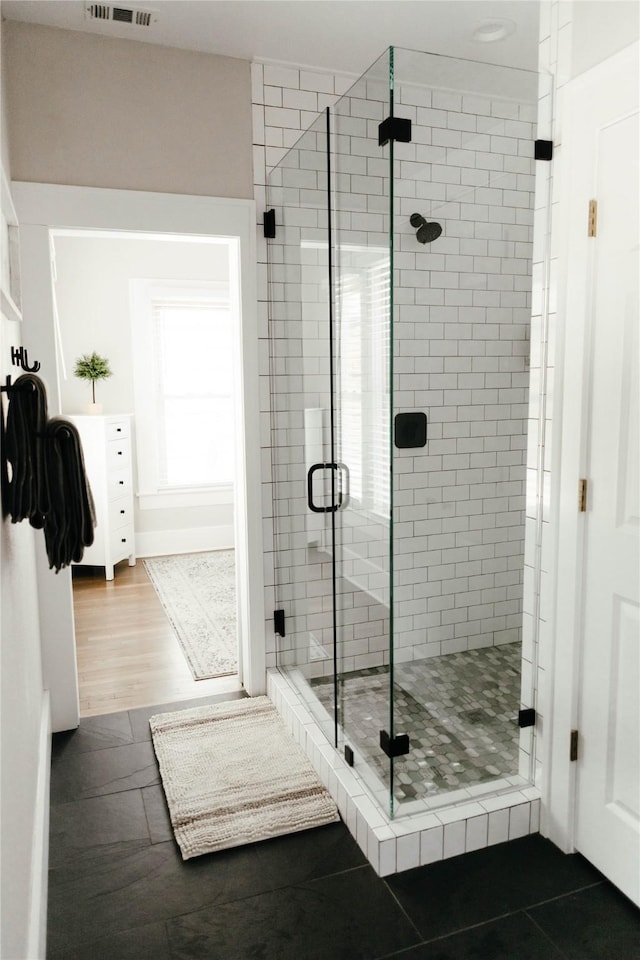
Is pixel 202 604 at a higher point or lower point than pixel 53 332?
lower

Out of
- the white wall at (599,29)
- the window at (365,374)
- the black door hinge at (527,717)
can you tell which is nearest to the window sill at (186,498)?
the window at (365,374)

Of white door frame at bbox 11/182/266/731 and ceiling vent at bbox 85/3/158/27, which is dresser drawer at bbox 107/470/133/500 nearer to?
white door frame at bbox 11/182/266/731

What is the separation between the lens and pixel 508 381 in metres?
2.23

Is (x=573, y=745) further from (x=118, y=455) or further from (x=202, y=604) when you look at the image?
(x=118, y=455)

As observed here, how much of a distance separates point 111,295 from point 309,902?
187 inches

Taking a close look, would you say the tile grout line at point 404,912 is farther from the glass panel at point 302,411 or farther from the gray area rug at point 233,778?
the glass panel at point 302,411

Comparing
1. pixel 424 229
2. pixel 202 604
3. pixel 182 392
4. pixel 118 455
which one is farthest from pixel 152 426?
pixel 424 229

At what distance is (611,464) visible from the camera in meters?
1.85

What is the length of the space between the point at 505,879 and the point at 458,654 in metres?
0.66

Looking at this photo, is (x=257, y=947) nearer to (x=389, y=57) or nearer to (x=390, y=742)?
(x=390, y=742)

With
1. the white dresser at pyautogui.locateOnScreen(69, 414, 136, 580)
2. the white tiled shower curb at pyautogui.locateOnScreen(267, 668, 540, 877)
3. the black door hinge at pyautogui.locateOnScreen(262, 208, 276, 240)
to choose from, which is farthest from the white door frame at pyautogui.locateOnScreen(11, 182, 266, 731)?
the white dresser at pyautogui.locateOnScreen(69, 414, 136, 580)

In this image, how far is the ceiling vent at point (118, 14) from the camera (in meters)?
2.46

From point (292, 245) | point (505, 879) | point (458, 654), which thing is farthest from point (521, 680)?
point (292, 245)

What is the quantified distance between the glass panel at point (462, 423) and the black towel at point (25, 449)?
97cm
